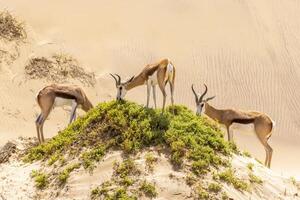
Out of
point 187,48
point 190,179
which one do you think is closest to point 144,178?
point 190,179

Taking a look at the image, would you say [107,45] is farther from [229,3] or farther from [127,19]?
[229,3]

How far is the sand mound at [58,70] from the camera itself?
1064 inches

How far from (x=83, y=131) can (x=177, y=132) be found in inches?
83.8

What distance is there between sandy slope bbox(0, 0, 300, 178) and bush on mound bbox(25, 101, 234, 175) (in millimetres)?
10087

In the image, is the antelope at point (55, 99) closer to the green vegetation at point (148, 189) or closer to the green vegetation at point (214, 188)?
the green vegetation at point (148, 189)

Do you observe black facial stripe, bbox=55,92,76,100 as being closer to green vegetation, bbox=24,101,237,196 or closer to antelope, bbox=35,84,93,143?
antelope, bbox=35,84,93,143

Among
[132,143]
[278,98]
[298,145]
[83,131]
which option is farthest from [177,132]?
[278,98]

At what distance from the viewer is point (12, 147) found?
1647 cm

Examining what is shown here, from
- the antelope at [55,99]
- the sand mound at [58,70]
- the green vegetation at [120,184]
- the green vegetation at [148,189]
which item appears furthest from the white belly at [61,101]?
the sand mound at [58,70]

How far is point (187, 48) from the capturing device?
102ft

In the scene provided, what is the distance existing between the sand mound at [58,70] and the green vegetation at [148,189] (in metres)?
14.4

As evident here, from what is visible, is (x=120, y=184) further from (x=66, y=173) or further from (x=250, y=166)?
(x=250, y=166)

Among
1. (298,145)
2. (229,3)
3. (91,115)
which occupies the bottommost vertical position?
(298,145)

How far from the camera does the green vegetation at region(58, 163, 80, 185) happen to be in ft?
44.5
